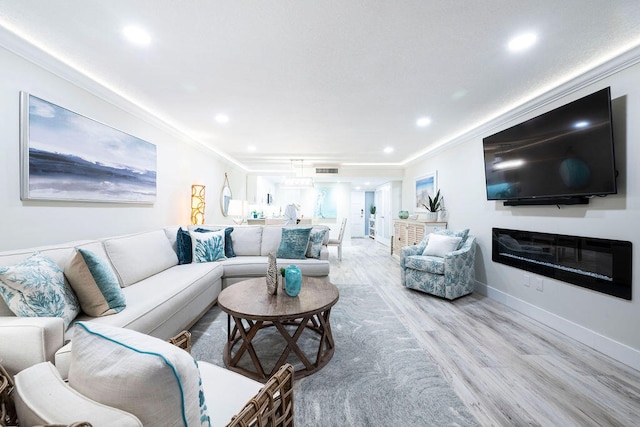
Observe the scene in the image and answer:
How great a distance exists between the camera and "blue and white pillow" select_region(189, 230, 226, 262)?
3131mm

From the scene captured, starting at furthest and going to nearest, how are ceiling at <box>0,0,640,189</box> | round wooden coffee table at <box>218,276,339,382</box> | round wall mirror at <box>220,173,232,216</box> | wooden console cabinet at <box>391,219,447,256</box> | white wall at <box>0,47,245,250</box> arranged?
1. round wall mirror at <box>220,173,232,216</box>
2. wooden console cabinet at <box>391,219,447,256</box>
3. white wall at <box>0,47,245,250</box>
4. round wooden coffee table at <box>218,276,339,382</box>
5. ceiling at <box>0,0,640,189</box>

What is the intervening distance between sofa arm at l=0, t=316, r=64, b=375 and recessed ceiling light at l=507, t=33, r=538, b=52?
3309 millimetres

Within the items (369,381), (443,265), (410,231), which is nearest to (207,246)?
(369,381)

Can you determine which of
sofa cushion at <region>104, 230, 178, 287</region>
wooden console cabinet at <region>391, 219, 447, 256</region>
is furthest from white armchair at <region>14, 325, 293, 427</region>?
wooden console cabinet at <region>391, 219, 447, 256</region>

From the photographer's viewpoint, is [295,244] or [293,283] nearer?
[293,283]

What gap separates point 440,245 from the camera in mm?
3641

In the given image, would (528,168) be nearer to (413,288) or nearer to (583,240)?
(583,240)

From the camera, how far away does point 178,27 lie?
1.75m

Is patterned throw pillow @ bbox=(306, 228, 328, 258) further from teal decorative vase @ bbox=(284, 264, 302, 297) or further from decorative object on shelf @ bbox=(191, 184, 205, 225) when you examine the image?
decorative object on shelf @ bbox=(191, 184, 205, 225)

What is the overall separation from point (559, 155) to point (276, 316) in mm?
2923

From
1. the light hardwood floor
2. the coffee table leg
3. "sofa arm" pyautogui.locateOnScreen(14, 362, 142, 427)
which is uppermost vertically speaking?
"sofa arm" pyautogui.locateOnScreen(14, 362, 142, 427)

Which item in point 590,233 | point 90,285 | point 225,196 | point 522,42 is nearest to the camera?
point 90,285

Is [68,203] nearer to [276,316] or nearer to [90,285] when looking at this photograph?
[90,285]

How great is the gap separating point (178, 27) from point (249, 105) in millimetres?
1274
